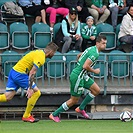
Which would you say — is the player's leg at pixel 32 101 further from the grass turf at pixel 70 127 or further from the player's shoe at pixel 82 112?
the player's shoe at pixel 82 112

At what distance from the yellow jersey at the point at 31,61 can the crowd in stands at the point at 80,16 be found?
3.51 m

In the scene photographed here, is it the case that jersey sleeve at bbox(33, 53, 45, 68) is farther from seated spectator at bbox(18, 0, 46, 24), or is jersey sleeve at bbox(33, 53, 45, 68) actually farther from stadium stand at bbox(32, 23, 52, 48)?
seated spectator at bbox(18, 0, 46, 24)

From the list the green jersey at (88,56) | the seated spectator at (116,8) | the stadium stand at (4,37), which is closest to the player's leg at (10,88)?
the green jersey at (88,56)

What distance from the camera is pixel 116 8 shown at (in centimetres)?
1766

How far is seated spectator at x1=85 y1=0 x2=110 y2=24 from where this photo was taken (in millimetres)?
17641

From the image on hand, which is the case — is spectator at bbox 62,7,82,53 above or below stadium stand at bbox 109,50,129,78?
above

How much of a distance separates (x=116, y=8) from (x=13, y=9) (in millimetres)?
2942

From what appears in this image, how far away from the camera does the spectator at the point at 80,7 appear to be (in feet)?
57.3

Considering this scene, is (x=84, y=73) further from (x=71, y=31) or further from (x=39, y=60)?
(x=71, y=31)

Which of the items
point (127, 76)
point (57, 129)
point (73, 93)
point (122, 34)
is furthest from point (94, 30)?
point (57, 129)

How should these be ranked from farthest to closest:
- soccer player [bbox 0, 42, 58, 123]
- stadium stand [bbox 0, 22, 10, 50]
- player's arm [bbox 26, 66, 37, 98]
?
stadium stand [bbox 0, 22, 10, 50], soccer player [bbox 0, 42, 58, 123], player's arm [bbox 26, 66, 37, 98]

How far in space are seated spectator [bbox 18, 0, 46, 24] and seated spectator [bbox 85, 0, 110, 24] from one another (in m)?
1.42

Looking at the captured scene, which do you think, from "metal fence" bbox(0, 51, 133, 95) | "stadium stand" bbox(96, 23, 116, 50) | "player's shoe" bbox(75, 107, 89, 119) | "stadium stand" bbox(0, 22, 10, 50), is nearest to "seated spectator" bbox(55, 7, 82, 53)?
"stadium stand" bbox(96, 23, 116, 50)

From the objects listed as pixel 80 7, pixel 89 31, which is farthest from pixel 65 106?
pixel 80 7
